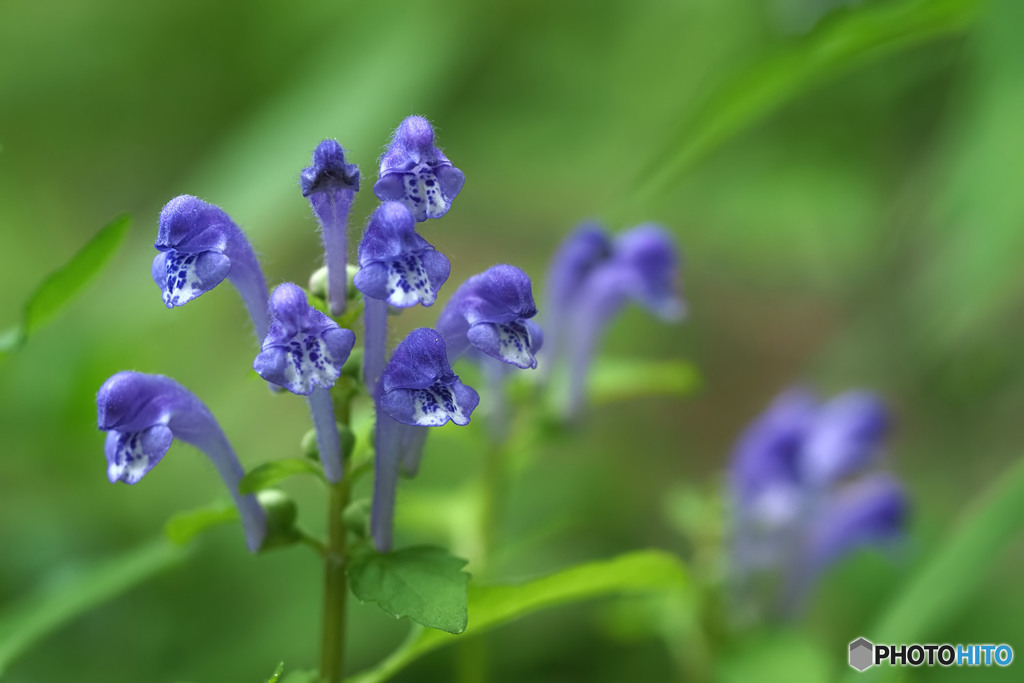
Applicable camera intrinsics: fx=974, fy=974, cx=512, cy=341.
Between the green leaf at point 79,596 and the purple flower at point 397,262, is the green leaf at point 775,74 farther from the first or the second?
the green leaf at point 79,596

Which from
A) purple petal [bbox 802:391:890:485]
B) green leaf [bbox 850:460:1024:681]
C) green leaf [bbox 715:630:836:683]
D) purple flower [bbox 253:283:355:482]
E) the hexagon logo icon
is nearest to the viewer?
purple flower [bbox 253:283:355:482]

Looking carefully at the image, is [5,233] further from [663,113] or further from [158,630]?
[663,113]

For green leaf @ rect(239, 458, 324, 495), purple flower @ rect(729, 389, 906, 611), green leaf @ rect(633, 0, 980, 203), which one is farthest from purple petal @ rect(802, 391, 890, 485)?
green leaf @ rect(239, 458, 324, 495)

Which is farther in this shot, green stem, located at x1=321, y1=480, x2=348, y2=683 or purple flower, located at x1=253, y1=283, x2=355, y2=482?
green stem, located at x1=321, y1=480, x2=348, y2=683

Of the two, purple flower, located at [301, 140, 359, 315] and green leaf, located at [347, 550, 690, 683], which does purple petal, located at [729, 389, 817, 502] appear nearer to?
green leaf, located at [347, 550, 690, 683]

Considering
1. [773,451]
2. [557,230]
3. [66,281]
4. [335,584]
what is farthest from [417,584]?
[557,230]

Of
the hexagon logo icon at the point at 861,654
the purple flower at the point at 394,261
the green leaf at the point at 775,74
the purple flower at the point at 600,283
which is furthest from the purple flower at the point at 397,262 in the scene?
the hexagon logo icon at the point at 861,654
